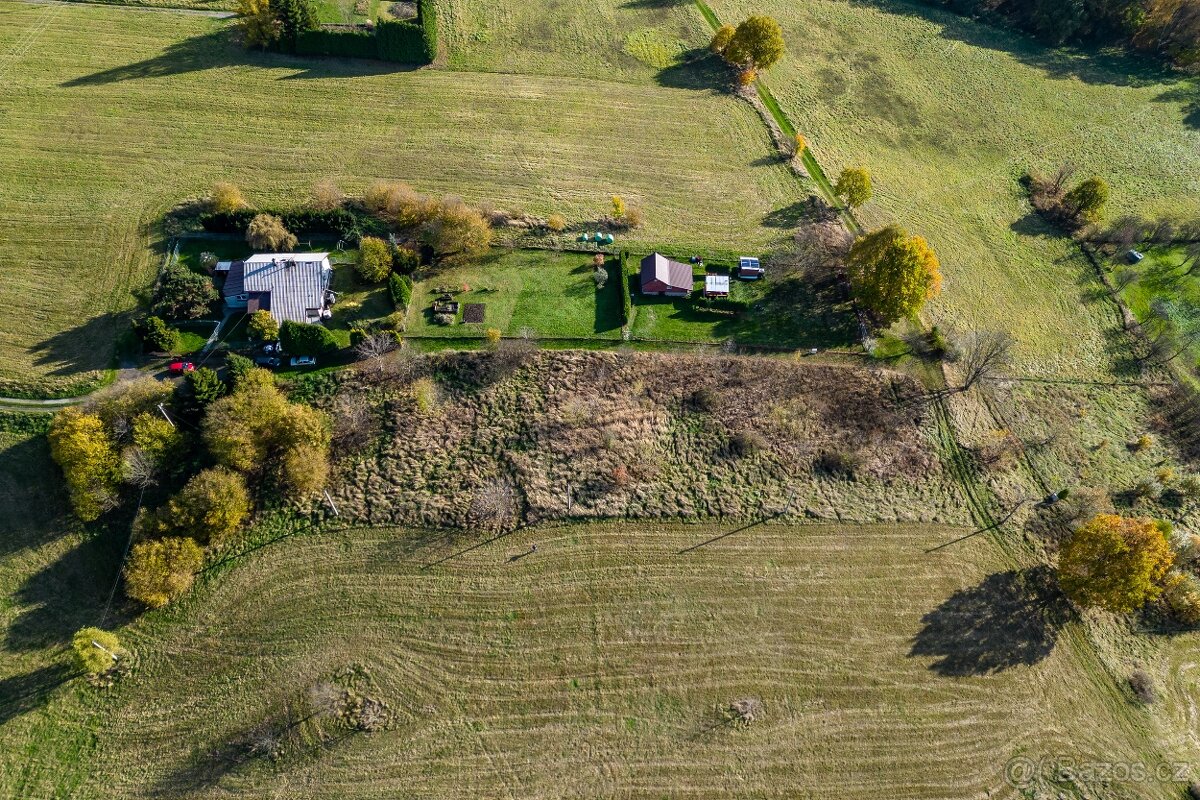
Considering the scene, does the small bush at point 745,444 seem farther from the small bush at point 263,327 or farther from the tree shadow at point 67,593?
the tree shadow at point 67,593

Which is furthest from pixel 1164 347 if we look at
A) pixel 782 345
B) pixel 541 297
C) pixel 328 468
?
pixel 328 468

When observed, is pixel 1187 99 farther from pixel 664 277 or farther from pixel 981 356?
pixel 664 277

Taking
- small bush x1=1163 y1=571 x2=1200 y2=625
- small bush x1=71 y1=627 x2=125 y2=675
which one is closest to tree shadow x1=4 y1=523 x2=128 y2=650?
small bush x1=71 y1=627 x2=125 y2=675

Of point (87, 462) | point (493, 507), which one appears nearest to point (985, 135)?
point (493, 507)

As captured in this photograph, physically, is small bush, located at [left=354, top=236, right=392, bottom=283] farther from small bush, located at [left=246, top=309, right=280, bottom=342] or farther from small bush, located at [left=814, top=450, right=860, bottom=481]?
small bush, located at [left=814, top=450, right=860, bottom=481]

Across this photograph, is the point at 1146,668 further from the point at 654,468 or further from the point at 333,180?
the point at 333,180

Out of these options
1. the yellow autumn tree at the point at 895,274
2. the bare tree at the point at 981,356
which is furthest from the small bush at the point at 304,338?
the bare tree at the point at 981,356
